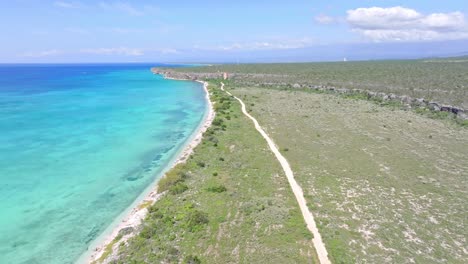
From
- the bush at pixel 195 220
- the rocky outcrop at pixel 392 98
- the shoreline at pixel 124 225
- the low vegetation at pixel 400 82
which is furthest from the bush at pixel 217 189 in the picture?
the low vegetation at pixel 400 82

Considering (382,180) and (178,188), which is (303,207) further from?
(178,188)

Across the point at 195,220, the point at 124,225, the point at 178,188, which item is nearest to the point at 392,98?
the point at 178,188

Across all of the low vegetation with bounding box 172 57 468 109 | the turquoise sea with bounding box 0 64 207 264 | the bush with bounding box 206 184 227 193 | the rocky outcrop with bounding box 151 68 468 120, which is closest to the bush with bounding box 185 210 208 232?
the bush with bounding box 206 184 227 193

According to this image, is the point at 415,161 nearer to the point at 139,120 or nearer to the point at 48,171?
the point at 48,171

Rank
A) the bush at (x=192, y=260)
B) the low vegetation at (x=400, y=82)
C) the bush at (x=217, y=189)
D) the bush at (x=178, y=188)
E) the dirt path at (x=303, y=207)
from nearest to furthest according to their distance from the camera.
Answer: the bush at (x=192, y=260)
the dirt path at (x=303, y=207)
the bush at (x=217, y=189)
the bush at (x=178, y=188)
the low vegetation at (x=400, y=82)

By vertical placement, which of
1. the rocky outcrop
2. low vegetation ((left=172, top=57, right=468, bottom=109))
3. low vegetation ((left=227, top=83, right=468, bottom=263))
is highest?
low vegetation ((left=172, top=57, right=468, bottom=109))

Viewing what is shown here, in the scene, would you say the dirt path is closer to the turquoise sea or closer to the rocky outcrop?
the turquoise sea

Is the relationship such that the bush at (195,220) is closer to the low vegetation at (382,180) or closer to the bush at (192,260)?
the bush at (192,260)

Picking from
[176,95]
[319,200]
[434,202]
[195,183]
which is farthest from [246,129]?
[176,95]
